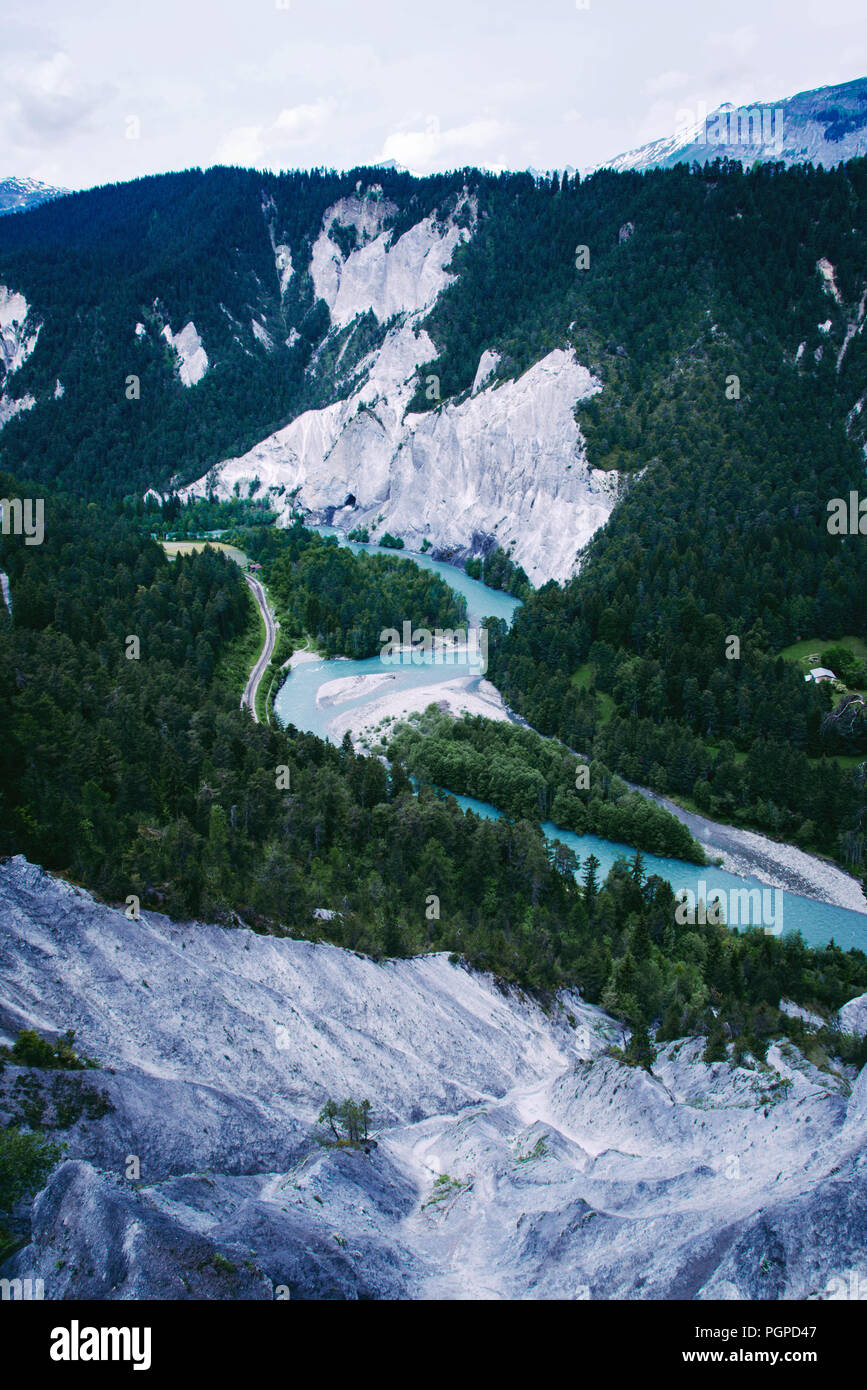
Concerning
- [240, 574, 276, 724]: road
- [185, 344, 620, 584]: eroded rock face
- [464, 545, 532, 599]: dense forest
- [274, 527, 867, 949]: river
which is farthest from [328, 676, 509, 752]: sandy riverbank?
[185, 344, 620, 584]: eroded rock face

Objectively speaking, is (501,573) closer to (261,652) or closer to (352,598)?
(352,598)

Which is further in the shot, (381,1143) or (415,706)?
(415,706)

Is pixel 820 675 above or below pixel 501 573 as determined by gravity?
below

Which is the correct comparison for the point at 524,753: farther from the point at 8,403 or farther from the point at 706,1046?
the point at 8,403

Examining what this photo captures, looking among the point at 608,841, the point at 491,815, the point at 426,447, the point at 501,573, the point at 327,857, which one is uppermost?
the point at 426,447

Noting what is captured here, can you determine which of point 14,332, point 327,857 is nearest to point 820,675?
point 327,857

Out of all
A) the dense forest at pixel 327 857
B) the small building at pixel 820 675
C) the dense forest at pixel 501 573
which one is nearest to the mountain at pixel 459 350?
the dense forest at pixel 501 573

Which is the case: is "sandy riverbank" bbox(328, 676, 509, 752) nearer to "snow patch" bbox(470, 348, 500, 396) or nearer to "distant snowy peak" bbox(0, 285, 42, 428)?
"snow patch" bbox(470, 348, 500, 396)
